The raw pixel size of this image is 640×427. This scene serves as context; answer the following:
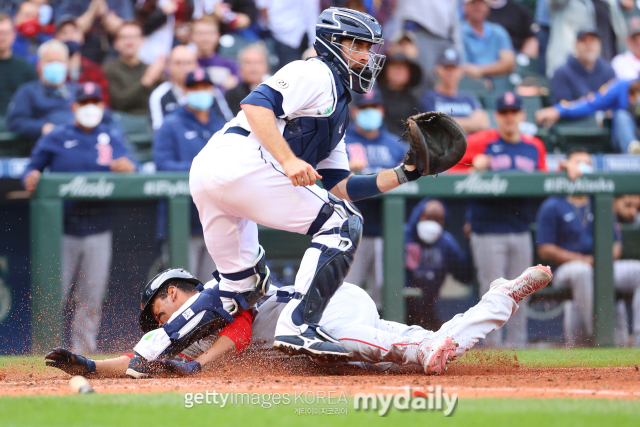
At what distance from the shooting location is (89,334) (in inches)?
223

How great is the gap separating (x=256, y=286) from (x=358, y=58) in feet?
4.20

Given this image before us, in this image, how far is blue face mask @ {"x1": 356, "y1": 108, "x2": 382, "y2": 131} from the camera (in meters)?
7.18

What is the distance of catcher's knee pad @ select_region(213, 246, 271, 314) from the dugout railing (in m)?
2.20

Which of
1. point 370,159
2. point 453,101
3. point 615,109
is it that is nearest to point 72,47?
point 370,159

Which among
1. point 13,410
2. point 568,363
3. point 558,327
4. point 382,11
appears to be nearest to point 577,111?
point 382,11

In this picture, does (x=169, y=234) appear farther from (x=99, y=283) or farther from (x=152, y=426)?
(x=152, y=426)

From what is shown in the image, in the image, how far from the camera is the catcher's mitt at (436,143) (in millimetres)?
3850

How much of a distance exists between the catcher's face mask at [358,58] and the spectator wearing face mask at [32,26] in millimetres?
5113

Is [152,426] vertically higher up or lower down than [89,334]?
higher up

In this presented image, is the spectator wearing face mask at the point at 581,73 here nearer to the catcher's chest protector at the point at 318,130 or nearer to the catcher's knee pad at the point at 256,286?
the catcher's chest protector at the point at 318,130

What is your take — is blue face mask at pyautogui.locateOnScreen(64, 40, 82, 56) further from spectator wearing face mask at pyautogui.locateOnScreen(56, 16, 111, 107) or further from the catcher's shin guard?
the catcher's shin guard

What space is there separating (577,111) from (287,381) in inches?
253

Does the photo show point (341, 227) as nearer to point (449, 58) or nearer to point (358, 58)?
point (358, 58)

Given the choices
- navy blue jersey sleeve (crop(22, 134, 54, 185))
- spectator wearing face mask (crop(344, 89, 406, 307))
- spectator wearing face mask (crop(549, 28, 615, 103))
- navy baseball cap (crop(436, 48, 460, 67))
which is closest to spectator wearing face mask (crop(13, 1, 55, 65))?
navy blue jersey sleeve (crop(22, 134, 54, 185))
